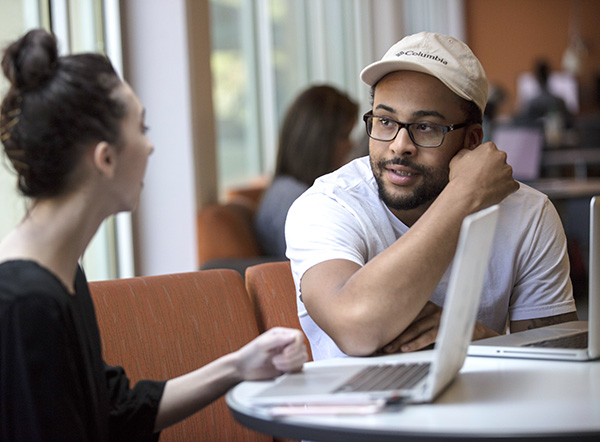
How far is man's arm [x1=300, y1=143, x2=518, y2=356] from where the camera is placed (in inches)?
51.8

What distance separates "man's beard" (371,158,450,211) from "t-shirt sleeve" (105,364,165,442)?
24.5 inches

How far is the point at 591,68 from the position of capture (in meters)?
11.9

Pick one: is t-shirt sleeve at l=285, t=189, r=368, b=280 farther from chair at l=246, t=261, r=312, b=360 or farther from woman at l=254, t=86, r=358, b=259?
woman at l=254, t=86, r=358, b=259

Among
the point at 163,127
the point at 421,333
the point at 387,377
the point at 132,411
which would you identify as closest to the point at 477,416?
the point at 387,377

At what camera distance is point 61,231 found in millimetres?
1093

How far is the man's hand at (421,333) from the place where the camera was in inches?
54.5

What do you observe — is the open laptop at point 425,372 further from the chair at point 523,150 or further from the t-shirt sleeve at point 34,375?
the chair at point 523,150

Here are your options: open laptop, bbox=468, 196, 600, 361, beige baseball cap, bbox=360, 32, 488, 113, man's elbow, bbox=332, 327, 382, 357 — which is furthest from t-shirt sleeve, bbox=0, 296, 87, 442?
beige baseball cap, bbox=360, 32, 488, 113

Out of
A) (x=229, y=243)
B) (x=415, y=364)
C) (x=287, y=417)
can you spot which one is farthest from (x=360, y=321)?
(x=229, y=243)

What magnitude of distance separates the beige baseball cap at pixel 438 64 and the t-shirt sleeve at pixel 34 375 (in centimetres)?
91

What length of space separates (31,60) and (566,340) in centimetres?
99

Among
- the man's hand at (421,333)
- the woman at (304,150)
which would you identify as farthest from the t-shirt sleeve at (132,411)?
the woman at (304,150)

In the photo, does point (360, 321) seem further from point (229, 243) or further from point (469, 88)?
point (229, 243)

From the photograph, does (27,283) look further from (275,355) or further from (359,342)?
(359,342)
